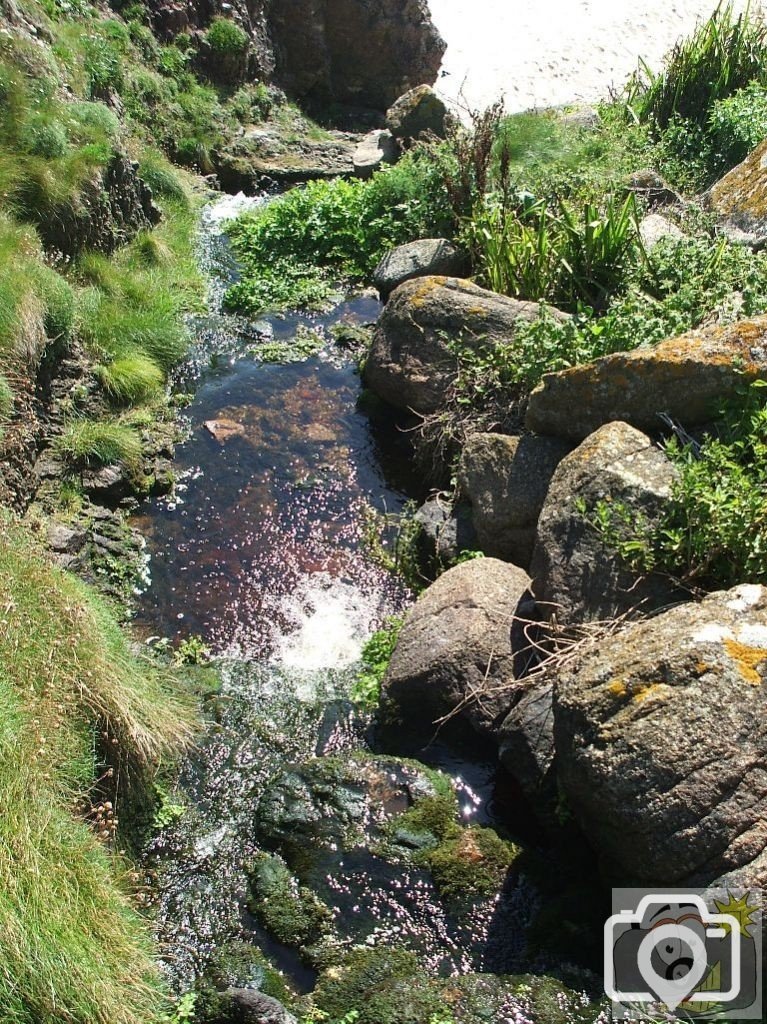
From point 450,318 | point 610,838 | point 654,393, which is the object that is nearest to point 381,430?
point 450,318

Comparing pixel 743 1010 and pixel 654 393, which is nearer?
pixel 743 1010

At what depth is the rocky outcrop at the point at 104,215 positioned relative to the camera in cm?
1002

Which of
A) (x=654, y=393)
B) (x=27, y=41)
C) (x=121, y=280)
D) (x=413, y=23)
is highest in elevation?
(x=413, y=23)

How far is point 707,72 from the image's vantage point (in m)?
14.0

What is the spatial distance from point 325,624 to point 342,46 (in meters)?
16.6

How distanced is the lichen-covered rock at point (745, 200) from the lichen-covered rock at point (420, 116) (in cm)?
619

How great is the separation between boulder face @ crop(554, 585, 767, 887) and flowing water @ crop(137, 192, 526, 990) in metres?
1.04

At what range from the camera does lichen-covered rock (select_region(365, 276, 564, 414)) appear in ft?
29.6

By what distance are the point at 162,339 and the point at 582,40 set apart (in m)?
19.1

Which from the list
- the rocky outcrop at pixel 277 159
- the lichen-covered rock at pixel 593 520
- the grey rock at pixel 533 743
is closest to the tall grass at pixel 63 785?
the grey rock at pixel 533 743

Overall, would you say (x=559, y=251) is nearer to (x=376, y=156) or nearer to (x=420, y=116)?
(x=420, y=116)

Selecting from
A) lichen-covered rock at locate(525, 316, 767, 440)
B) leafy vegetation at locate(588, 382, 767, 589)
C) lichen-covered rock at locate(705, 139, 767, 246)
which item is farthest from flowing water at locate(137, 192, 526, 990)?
lichen-covered rock at locate(705, 139, 767, 246)

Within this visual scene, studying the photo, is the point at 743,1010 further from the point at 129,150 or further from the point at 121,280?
the point at 129,150

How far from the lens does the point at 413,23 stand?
19.5 meters
